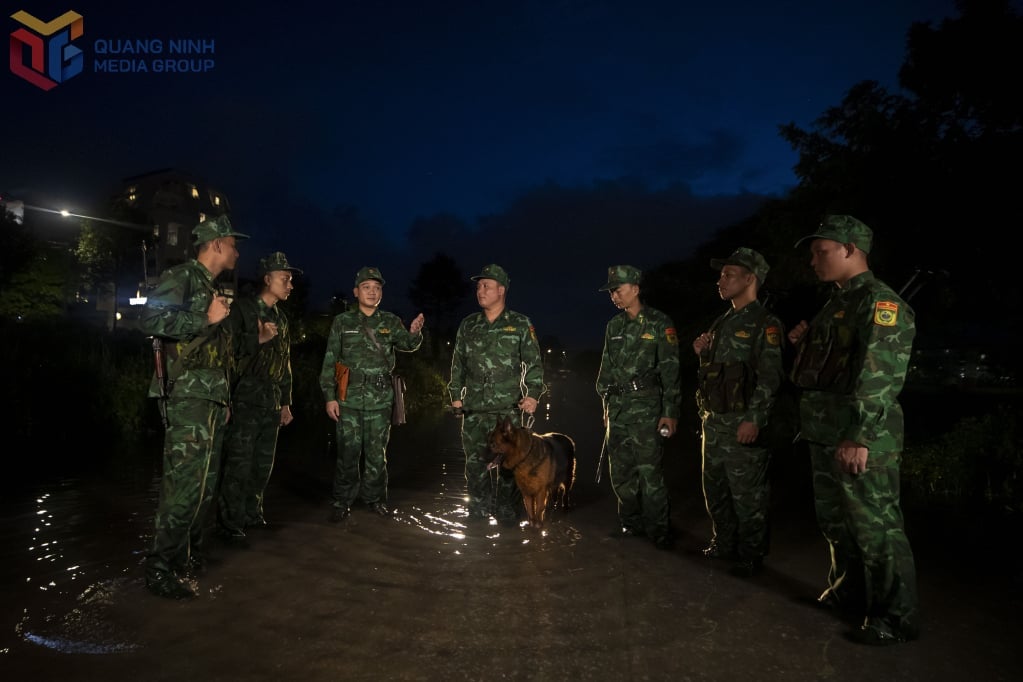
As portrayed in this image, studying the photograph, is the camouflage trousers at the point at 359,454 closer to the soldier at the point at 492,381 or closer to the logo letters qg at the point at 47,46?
the soldier at the point at 492,381

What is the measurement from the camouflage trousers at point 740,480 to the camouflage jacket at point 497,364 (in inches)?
79.0

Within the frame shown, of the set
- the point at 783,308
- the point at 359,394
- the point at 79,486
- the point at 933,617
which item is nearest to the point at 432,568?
the point at 359,394

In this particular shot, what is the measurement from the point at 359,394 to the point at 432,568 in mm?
2218

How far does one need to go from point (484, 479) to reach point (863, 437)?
3904 millimetres

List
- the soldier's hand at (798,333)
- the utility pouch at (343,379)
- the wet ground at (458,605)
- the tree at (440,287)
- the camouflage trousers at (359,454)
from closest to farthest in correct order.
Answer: the wet ground at (458,605) → the soldier's hand at (798,333) → the camouflage trousers at (359,454) → the utility pouch at (343,379) → the tree at (440,287)

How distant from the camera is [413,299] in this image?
73312 mm

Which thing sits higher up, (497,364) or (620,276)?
(620,276)

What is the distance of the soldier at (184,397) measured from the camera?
411cm

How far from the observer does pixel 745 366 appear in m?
4.97

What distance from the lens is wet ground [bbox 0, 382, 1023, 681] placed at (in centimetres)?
326

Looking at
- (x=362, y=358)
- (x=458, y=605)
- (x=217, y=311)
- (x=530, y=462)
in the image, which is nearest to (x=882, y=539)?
(x=458, y=605)

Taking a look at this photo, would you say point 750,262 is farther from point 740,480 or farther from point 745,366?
point 740,480

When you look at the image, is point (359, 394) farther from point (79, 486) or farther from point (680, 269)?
point (680, 269)

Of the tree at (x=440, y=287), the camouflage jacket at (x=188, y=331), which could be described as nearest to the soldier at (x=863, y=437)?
the camouflage jacket at (x=188, y=331)
